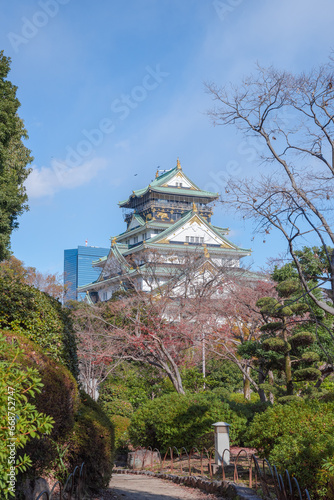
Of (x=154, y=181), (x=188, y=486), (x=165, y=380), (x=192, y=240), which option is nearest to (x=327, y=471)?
(x=188, y=486)

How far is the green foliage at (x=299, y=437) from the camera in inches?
234

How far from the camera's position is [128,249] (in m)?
46.1

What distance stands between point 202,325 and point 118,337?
339cm

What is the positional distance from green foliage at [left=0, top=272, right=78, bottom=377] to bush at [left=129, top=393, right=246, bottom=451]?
6075 mm

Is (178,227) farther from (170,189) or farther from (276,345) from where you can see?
(276,345)

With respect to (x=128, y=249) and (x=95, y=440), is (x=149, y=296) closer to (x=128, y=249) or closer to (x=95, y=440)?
(x=95, y=440)

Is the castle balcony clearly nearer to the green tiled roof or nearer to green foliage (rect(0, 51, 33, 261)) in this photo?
the green tiled roof

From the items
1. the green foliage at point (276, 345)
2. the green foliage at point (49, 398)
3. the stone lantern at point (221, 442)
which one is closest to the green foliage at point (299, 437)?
the stone lantern at point (221, 442)

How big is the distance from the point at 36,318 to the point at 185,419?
7.28 metres

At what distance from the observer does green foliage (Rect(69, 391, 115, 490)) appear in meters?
7.14

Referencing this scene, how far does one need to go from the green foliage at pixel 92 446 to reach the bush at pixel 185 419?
4.99m

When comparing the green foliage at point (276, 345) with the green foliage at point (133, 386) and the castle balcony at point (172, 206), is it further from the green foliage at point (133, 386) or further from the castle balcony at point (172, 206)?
the castle balcony at point (172, 206)

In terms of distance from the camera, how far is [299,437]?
681 centimetres

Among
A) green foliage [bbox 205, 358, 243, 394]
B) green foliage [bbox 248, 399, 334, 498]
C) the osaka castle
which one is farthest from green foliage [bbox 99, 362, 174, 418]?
the osaka castle
